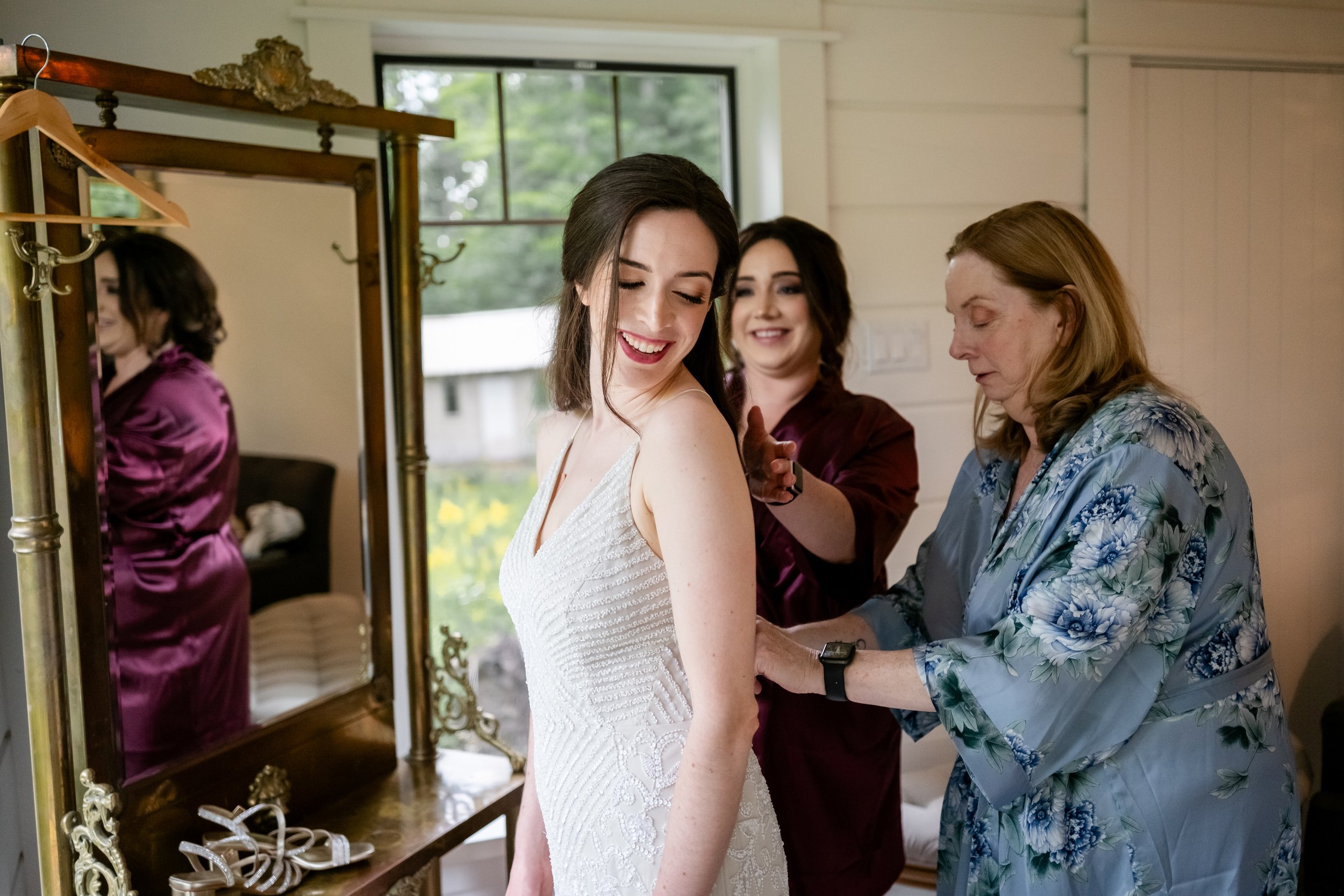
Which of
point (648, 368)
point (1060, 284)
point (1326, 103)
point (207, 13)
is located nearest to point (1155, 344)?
point (1326, 103)

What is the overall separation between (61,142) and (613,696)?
0.90 m

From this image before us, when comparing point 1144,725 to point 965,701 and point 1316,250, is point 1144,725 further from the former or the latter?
point 1316,250

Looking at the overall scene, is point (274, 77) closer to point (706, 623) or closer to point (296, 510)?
point (296, 510)

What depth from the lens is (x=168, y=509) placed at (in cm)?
154

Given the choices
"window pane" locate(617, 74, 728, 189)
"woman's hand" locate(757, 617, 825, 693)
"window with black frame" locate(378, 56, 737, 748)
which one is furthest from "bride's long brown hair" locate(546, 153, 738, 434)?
"window pane" locate(617, 74, 728, 189)

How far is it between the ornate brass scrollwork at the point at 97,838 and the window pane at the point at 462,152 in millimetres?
1547

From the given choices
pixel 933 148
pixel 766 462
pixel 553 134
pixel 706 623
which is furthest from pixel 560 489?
pixel 933 148

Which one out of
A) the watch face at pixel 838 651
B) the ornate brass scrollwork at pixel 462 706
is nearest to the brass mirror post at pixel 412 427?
the ornate brass scrollwork at pixel 462 706

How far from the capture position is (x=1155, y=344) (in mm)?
2879

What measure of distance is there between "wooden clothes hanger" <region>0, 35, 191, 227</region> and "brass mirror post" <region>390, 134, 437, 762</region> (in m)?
0.52

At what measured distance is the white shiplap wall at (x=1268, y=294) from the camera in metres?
2.84

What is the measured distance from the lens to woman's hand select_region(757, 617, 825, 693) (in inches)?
53.7

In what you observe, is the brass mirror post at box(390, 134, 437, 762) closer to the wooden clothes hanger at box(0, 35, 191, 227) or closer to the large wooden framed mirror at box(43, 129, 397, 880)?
the large wooden framed mirror at box(43, 129, 397, 880)

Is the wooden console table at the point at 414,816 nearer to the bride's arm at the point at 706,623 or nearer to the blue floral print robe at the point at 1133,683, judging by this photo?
the bride's arm at the point at 706,623
